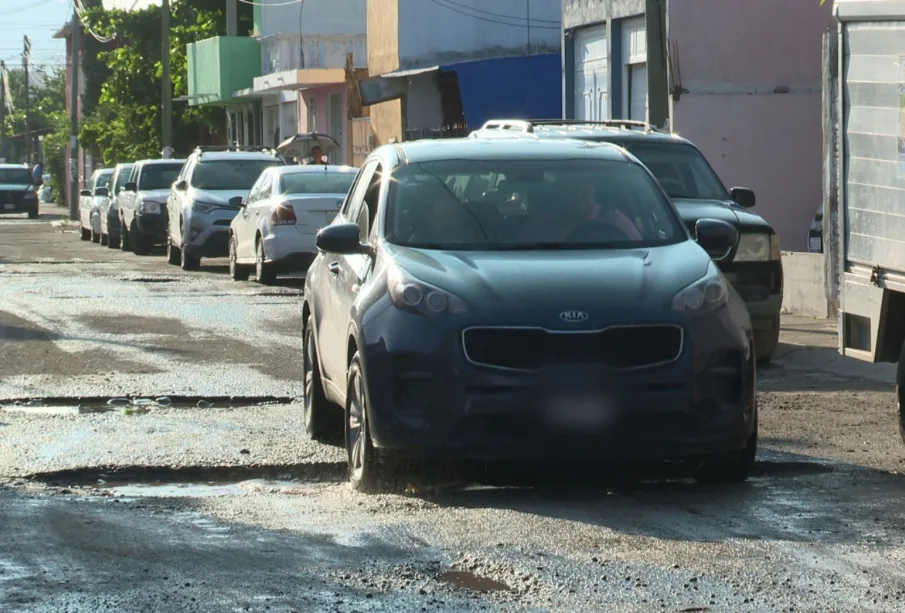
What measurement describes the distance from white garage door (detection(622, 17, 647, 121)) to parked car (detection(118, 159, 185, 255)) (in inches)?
395

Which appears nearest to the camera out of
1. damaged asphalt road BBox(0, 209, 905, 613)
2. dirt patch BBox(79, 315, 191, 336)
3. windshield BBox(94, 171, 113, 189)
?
damaged asphalt road BBox(0, 209, 905, 613)

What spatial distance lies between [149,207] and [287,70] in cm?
1464

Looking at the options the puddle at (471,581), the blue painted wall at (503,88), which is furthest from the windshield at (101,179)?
the puddle at (471,581)

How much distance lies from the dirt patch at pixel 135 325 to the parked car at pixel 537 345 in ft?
25.1

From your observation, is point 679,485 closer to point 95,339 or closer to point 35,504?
point 35,504

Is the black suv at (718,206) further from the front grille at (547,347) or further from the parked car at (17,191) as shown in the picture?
the parked car at (17,191)

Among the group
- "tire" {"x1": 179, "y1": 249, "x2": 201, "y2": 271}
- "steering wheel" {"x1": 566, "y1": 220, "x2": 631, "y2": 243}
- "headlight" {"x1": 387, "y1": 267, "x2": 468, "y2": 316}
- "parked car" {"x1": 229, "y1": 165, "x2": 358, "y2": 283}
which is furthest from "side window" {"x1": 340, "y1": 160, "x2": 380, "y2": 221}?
"tire" {"x1": 179, "y1": 249, "x2": 201, "y2": 271}

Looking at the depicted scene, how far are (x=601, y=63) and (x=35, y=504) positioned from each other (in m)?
19.1

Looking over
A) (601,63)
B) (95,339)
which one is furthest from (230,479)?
(601,63)

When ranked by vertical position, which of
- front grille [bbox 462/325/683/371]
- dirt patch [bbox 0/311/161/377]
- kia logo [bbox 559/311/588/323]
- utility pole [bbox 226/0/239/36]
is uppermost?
utility pole [bbox 226/0/239/36]

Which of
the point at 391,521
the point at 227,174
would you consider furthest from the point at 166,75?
the point at 391,521

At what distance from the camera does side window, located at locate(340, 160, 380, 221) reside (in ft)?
30.4

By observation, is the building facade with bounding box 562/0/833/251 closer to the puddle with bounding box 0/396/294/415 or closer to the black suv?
the black suv

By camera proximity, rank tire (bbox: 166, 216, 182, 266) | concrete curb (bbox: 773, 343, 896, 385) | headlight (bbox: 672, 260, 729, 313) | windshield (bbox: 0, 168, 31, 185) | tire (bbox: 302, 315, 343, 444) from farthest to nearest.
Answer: windshield (bbox: 0, 168, 31, 185) < tire (bbox: 166, 216, 182, 266) < concrete curb (bbox: 773, 343, 896, 385) < tire (bbox: 302, 315, 343, 444) < headlight (bbox: 672, 260, 729, 313)
